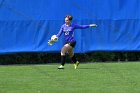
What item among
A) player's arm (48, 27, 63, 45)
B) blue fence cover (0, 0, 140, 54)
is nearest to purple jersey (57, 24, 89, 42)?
player's arm (48, 27, 63, 45)

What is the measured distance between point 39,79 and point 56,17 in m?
4.60

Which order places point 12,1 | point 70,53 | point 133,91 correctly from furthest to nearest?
point 12,1 < point 70,53 < point 133,91

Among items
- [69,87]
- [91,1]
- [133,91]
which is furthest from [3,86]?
[91,1]

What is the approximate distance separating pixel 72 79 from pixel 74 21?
4.69m

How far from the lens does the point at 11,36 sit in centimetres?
1620

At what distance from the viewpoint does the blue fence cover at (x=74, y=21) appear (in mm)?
16219

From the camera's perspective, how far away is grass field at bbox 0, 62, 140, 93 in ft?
34.2

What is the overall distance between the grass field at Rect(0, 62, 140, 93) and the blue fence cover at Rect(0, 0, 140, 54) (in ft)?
2.97

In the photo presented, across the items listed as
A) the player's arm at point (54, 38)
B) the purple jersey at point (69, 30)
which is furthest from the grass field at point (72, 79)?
the purple jersey at point (69, 30)

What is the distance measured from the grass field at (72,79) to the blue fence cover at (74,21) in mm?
905

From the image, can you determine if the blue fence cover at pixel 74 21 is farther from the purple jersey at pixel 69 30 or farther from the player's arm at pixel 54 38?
the purple jersey at pixel 69 30

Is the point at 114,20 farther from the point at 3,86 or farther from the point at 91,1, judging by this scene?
the point at 3,86

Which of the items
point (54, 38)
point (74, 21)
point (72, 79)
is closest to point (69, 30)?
point (54, 38)

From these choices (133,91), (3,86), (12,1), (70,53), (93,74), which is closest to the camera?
(133,91)
